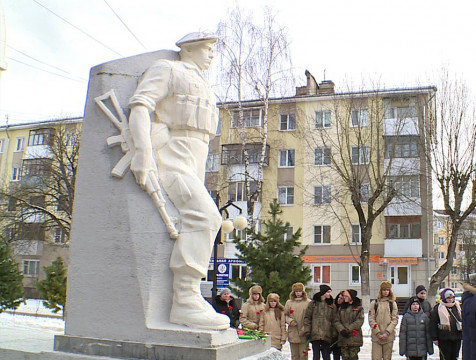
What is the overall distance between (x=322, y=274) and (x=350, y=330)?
2449 centimetres

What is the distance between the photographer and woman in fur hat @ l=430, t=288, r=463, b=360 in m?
8.14

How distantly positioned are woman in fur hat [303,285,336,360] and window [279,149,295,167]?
81.6 ft

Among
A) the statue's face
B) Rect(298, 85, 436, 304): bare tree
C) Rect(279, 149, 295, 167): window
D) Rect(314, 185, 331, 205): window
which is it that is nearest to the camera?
the statue's face

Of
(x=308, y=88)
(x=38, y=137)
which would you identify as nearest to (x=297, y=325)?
(x=308, y=88)

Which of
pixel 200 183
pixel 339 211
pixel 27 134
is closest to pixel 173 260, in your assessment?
pixel 200 183

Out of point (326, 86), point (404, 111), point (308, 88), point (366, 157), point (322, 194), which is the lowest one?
point (322, 194)

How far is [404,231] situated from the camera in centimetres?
3072

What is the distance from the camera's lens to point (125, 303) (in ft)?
14.6

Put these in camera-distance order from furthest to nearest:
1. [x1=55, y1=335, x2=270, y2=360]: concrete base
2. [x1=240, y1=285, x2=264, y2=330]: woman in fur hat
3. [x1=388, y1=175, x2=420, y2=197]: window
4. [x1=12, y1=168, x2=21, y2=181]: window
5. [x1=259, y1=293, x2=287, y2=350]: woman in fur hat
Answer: [x1=12, y1=168, x2=21, y2=181]: window → [x1=388, y1=175, x2=420, y2=197]: window → [x1=240, y1=285, x2=264, y2=330]: woman in fur hat → [x1=259, y1=293, x2=287, y2=350]: woman in fur hat → [x1=55, y1=335, x2=270, y2=360]: concrete base

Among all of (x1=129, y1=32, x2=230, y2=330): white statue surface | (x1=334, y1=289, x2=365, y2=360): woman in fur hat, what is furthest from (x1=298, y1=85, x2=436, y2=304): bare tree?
(x1=129, y1=32, x2=230, y2=330): white statue surface

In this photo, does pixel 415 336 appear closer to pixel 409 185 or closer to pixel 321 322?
pixel 321 322

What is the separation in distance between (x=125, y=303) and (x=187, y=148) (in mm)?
1442

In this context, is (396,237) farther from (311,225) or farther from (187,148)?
(187,148)

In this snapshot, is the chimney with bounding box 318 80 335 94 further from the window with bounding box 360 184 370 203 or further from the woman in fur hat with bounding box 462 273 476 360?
the woman in fur hat with bounding box 462 273 476 360
